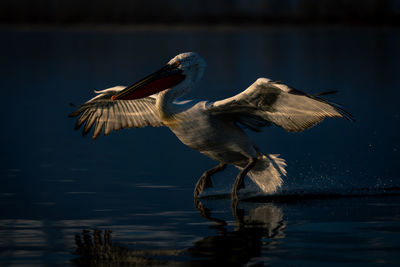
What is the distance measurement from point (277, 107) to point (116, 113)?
87.5 inches

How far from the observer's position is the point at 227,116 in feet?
28.7

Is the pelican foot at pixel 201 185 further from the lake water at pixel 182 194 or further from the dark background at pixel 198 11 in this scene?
the dark background at pixel 198 11

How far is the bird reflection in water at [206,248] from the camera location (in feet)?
20.3

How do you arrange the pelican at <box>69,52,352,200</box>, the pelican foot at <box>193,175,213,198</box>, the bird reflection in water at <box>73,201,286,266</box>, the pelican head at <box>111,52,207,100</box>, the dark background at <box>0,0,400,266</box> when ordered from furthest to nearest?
the pelican head at <box>111,52,207,100</box>
the pelican foot at <box>193,175,213,198</box>
the pelican at <box>69,52,352,200</box>
the dark background at <box>0,0,400,266</box>
the bird reflection in water at <box>73,201,286,266</box>

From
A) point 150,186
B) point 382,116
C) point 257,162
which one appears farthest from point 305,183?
point 382,116

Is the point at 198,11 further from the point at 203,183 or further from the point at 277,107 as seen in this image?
the point at 277,107

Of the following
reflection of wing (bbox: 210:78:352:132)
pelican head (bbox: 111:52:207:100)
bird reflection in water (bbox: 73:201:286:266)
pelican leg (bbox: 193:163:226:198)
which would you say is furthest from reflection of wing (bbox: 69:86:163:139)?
bird reflection in water (bbox: 73:201:286:266)

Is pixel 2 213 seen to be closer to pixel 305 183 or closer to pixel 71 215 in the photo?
pixel 71 215

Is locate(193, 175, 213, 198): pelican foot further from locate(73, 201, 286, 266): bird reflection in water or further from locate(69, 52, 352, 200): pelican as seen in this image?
locate(73, 201, 286, 266): bird reflection in water

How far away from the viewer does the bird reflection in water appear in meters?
6.20

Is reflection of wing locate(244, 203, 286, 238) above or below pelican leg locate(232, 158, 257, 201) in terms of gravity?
below

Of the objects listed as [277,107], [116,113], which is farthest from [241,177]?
[116,113]

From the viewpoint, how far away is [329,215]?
775cm

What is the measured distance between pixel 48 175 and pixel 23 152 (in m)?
1.58
